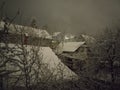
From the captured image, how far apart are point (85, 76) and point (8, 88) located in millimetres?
5915

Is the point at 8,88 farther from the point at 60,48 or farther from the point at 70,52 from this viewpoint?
the point at 60,48

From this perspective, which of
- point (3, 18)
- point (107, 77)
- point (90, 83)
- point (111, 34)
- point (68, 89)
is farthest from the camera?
point (111, 34)

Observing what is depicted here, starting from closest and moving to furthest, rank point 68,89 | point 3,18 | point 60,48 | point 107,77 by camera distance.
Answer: point 3,18 → point 68,89 → point 107,77 → point 60,48

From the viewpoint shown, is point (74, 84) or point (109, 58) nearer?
point (74, 84)

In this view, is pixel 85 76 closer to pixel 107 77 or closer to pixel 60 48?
pixel 107 77

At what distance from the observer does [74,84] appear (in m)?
8.66

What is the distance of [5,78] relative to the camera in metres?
5.62

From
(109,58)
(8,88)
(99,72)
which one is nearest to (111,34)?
(109,58)

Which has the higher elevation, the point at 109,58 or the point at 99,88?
the point at 109,58

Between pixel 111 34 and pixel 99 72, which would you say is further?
pixel 111 34

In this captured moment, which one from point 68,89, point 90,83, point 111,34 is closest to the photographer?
point 68,89

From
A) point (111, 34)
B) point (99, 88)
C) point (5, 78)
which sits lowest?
point (99, 88)

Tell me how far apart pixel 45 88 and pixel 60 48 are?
25.1 m

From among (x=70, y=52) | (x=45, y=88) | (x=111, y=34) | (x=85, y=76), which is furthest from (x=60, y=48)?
(x=45, y=88)
